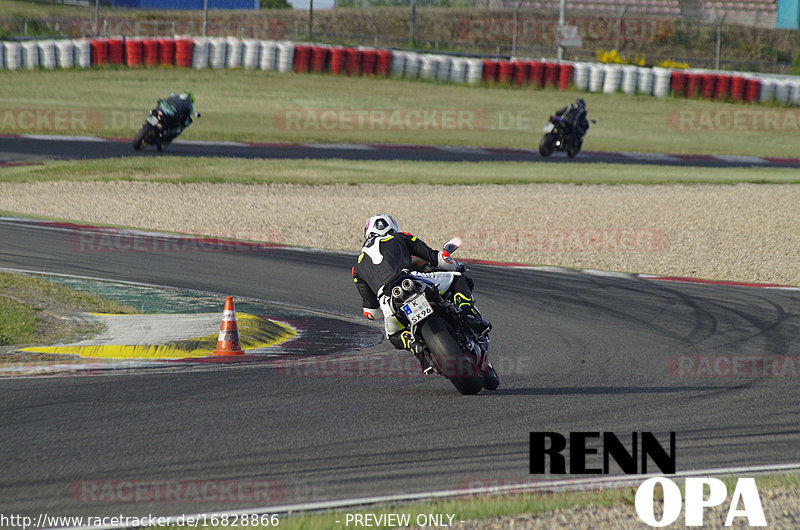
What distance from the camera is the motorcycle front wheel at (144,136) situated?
2383cm

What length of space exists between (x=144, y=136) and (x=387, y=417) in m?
18.9

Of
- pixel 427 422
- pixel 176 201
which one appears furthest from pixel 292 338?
pixel 176 201

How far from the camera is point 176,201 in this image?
1823cm

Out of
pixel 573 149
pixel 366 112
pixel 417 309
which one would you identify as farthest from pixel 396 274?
pixel 366 112

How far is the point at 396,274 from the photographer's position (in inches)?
289

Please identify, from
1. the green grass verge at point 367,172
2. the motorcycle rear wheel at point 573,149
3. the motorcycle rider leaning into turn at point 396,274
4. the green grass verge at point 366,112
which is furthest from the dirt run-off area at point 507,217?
the green grass verge at point 366,112

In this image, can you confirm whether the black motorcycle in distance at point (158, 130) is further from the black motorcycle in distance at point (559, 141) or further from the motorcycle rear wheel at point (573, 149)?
the motorcycle rear wheel at point (573, 149)

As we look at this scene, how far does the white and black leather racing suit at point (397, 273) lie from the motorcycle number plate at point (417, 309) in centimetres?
30

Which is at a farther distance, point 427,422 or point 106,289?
point 106,289

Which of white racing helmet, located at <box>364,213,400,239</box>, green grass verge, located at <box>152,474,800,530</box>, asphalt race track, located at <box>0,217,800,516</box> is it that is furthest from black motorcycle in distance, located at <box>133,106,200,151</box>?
green grass verge, located at <box>152,474,800,530</box>

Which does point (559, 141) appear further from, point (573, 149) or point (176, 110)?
point (176, 110)

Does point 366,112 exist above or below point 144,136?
above

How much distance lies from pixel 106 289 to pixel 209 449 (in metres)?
5.76

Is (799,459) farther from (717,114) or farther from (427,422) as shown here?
(717,114)
